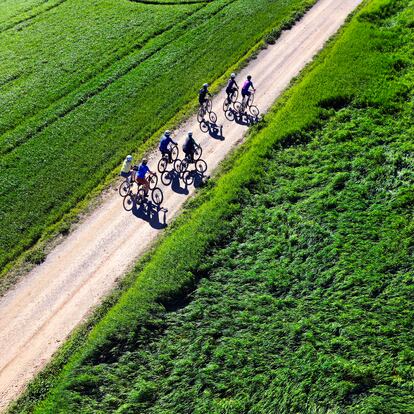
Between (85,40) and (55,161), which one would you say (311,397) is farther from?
(85,40)

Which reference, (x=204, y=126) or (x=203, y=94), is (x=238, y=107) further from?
(x=203, y=94)

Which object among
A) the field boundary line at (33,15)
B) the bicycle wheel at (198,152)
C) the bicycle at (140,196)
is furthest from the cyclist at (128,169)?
the field boundary line at (33,15)

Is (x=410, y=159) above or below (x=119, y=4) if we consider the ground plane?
below

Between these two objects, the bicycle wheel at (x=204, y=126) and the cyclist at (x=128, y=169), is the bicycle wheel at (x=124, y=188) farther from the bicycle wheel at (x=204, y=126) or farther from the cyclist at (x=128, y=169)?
the bicycle wheel at (x=204, y=126)

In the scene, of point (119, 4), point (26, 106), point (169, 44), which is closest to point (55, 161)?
point (26, 106)

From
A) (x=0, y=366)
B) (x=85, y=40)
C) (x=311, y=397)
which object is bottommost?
(x=311, y=397)
